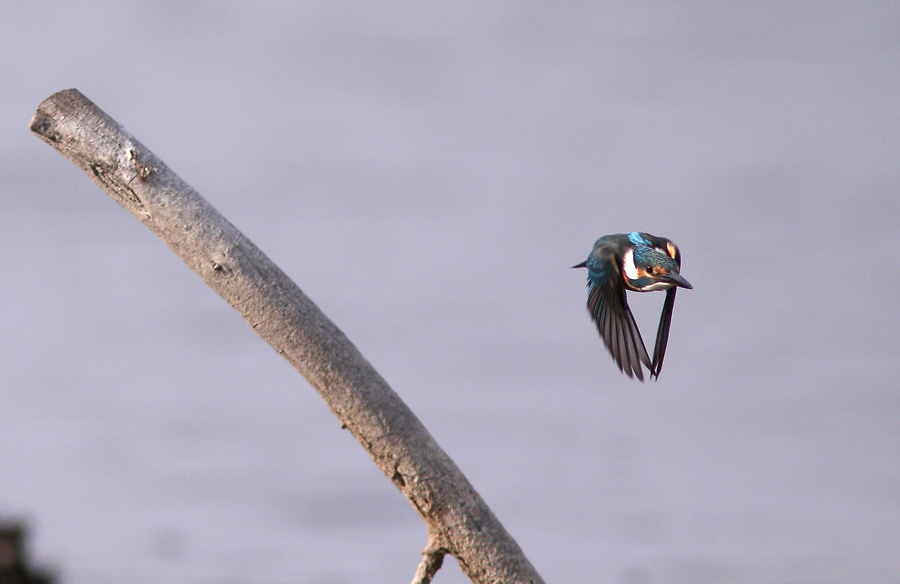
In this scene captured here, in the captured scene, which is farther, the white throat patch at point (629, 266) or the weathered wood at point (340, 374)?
the weathered wood at point (340, 374)

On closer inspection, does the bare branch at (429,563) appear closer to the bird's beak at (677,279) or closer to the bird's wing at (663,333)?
the bird's wing at (663,333)

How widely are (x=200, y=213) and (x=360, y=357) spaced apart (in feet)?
1.87

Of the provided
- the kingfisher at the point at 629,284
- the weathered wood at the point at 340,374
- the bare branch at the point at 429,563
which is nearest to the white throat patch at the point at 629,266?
the kingfisher at the point at 629,284

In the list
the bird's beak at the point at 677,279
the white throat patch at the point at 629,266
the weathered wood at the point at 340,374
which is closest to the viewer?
the bird's beak at the point at 677,279

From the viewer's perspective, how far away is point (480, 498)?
7.20 ft

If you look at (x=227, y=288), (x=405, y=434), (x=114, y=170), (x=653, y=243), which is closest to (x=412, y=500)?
(x=405, y=434)

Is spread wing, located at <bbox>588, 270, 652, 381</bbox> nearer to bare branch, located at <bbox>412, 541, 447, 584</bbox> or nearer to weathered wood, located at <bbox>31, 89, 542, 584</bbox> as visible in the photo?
weathered wood, located at <bbox>31, 89, 542, 584</bbox>

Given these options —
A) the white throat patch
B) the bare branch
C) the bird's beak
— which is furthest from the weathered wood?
the bird's beak

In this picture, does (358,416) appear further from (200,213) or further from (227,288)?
(200,213)

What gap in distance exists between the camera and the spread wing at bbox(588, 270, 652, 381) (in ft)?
5.84

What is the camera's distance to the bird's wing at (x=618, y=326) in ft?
5.84

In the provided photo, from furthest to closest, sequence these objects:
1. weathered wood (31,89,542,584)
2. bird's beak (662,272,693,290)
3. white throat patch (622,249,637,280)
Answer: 1. weathered wood (31,89,542,584)
2. white throat patch (622,249,637,280)
3. bird's beak (662,272,693,290)

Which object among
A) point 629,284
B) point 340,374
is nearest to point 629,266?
point 629,284

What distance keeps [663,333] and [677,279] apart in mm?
211
